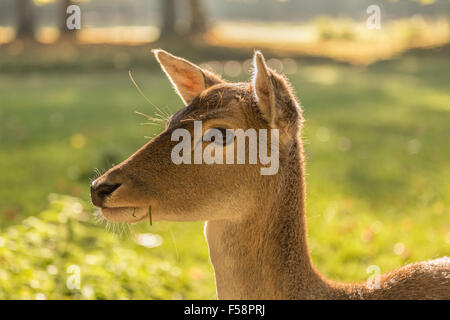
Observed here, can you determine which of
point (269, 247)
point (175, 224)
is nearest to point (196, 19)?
point (175, 224)

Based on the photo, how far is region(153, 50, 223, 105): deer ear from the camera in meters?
2.98

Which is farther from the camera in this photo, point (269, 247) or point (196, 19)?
point (196, 19)

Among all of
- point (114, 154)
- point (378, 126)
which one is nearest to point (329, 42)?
point (378, 126)

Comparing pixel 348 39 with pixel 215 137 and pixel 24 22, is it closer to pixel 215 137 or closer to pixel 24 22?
pixel 24 22

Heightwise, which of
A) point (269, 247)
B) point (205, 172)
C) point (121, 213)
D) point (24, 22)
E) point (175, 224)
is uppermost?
point (24, 22)

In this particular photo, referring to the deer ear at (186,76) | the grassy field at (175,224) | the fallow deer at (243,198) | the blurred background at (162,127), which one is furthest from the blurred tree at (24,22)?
the fallow deer at (243,198)

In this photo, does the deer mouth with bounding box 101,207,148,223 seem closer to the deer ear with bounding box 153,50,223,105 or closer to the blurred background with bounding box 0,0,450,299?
the blurred background with bounding box 0,0,450,299

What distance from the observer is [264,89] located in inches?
102

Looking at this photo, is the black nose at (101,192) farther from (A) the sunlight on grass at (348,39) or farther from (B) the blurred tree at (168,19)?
(B) the blurred tree at (168,19)

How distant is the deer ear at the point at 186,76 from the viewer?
117 inches

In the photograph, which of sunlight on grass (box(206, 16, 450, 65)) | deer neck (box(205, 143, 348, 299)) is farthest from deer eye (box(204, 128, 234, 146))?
sunlight on grass (box(206, 16, 450, 65))

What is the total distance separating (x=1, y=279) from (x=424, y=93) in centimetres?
1230

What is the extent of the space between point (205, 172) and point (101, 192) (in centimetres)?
48
